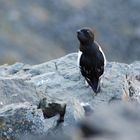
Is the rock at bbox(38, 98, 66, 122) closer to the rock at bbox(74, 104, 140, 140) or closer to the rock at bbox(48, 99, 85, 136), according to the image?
the rock at bbox(48, 99, 85, 136)

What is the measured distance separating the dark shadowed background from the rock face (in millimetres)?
30664

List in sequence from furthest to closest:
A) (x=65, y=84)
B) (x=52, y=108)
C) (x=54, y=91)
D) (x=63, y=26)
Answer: (x=63, y=26)
(x=65, y=84)
(x=54, y=91)
(x=52, y=108)

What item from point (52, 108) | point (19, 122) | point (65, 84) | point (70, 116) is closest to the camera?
point (19, 122)

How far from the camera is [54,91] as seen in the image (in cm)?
1318

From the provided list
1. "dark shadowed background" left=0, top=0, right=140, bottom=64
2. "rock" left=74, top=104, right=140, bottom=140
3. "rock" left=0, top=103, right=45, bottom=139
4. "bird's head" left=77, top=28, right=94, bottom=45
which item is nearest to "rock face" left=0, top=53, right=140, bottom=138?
"rock" left=0, top=103, right=45, bottom=139

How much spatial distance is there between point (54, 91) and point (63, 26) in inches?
1613

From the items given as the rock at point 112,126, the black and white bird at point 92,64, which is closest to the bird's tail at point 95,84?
the black and white bird at point 92,64

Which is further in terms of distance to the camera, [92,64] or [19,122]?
[92,64]

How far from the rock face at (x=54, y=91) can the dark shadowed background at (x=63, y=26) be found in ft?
101

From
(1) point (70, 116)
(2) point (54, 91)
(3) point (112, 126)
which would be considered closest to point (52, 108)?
(1) point (70, 116)

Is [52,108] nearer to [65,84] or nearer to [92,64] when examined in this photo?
[65,84]

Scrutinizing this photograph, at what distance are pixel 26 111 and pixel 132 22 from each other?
4528cm

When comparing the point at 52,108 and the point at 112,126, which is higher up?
the point at 52,108

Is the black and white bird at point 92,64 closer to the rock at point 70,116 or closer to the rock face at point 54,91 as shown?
the rock face at point 54,91
